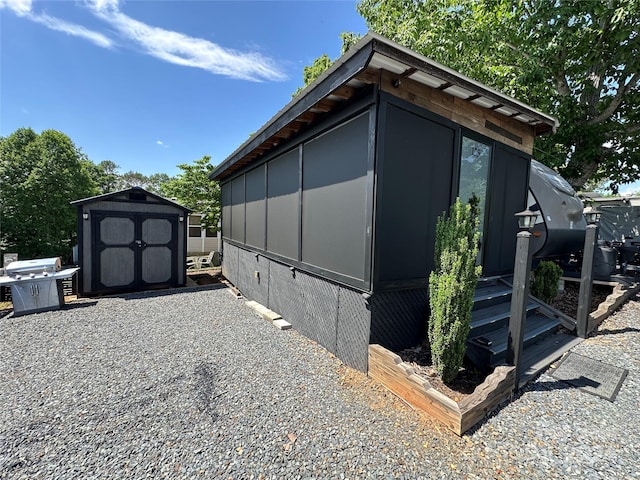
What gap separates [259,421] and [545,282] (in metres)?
5.57

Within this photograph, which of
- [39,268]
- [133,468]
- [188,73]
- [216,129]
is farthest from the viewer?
[216,129]

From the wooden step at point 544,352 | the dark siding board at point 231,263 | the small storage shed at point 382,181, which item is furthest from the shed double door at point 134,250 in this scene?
the wooden step at point 544,352

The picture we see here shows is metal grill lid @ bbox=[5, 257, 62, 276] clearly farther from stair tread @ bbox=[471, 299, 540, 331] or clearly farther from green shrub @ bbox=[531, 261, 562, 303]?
green shrub @ bbox=[531, 261, 562, 303]

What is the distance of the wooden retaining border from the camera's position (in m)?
2.14

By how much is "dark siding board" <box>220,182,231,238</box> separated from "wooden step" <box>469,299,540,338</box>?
7.34 m

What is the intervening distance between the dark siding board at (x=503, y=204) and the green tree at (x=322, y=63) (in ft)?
31.9

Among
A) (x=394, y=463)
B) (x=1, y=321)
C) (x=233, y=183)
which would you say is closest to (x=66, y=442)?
(x=394, y=463)

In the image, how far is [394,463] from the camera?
1.86m

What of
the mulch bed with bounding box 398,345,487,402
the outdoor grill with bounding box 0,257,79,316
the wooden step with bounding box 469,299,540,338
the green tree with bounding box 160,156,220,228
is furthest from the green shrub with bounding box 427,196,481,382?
the green tree with bounding box 160,156,220,228

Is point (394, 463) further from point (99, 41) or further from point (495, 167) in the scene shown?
point (99, 41)

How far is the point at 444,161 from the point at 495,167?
1514 mm

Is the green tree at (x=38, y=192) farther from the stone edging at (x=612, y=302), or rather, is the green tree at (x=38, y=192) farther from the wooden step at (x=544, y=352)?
the stone edging at (x=612, y=302)

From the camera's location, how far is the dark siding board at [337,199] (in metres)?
3.06

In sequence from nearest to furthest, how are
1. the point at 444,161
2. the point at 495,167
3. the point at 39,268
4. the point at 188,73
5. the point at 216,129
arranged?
the point at 444,161 → the point at 495,167 → the point at 39,268 → the point at 188,73 → the point at 216,129
